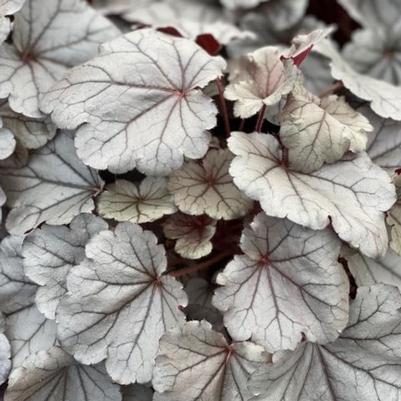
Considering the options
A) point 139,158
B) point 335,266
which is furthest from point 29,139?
point 335,266

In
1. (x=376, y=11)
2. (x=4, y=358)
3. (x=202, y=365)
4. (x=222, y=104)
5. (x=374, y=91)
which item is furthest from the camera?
(x=376, y=11)

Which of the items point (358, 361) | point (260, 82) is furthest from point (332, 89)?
point (358, 361)

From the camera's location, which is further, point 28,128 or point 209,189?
point 28,128

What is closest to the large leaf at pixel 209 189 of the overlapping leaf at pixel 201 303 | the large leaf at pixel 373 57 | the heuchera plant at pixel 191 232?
the heuchera plant at pixel 191 232

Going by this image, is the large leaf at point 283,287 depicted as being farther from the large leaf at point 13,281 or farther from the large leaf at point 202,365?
the large leaf at point 13,281

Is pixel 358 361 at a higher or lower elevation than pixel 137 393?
higher

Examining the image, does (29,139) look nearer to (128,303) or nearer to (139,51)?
(139,51)

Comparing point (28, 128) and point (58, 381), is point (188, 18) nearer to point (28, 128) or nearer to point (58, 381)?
point (28, 128)
